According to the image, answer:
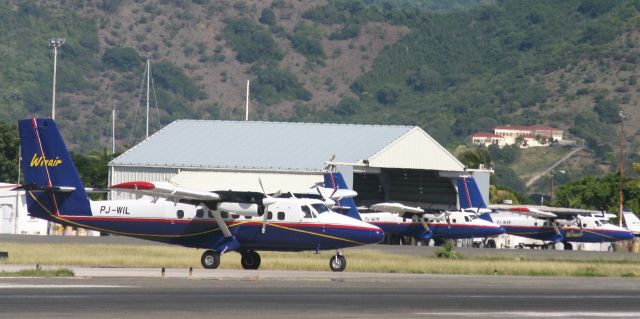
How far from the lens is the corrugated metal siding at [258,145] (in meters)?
81.6

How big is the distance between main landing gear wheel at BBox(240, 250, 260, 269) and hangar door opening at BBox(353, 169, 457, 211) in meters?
43.0

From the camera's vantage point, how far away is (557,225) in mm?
87875

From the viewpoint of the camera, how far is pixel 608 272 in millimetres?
51000

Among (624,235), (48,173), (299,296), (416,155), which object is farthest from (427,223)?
(299,296)

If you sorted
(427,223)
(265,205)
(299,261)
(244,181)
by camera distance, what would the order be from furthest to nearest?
(427,223)
(244,181)
(299,261)
(265,205)

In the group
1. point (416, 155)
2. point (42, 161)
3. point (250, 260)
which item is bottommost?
point (250, 260)

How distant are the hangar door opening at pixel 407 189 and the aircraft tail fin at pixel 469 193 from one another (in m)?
5.60

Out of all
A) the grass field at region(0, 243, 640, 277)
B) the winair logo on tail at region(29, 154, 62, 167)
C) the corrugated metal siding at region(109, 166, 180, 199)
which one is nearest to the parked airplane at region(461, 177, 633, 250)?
the corrugated metal siding at region(109, 166, 180, 199)

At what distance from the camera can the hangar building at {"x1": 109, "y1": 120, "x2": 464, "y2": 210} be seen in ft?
264

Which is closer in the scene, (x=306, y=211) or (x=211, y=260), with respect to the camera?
(x=211, y=260)

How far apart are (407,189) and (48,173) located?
49968 millimetres

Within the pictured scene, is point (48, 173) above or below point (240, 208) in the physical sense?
above

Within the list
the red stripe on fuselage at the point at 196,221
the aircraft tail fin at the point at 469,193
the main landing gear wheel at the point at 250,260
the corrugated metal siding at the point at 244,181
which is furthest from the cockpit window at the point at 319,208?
the aircraft tail fin at the point at 469,193

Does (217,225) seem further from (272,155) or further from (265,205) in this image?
(272,155)
